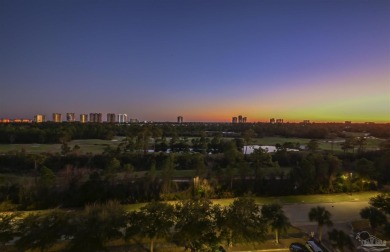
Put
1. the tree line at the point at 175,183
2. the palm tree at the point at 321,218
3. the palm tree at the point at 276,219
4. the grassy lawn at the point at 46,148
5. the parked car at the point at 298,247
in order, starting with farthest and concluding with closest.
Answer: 1. the grassy lawn at the point at 46,148
2. the tree line at the point at 175,183
3. the palm tree at the point at 321,218
4. the palm tree at the point at 276,219
5. the parked car at the point at 298,247

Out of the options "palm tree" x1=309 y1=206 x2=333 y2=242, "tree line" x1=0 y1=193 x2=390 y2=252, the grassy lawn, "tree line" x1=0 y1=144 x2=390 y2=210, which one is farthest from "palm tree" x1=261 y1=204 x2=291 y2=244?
the grassy lawn

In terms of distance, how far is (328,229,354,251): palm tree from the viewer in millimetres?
10180

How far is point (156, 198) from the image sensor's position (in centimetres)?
1716

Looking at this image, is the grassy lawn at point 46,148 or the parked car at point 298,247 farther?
the grassy lawn at point 46,148

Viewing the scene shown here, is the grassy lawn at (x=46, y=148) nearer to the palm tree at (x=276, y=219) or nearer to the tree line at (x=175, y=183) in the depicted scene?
the tree line at (x=175, y=183)

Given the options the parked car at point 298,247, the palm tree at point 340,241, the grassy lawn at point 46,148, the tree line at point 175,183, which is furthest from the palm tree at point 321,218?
the grassy lawn at point 46,148

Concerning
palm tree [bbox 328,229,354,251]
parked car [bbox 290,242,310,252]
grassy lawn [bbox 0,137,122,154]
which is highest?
grassy lawn [bbox 0,137,122,154]

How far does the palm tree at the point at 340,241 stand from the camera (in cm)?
1018

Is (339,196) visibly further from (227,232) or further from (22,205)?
(22,205)

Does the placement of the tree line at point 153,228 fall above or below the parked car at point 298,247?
above

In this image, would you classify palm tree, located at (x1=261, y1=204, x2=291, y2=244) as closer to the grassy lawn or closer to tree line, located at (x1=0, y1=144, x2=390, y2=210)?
tree line, located at (x1=0, y1=144, x2=390, y2=210)

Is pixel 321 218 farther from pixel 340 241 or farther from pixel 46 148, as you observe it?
pixel 46 148

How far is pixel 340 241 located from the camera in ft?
33.7

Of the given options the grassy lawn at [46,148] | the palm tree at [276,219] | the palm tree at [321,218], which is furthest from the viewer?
the grassy lawn at [46,148]
